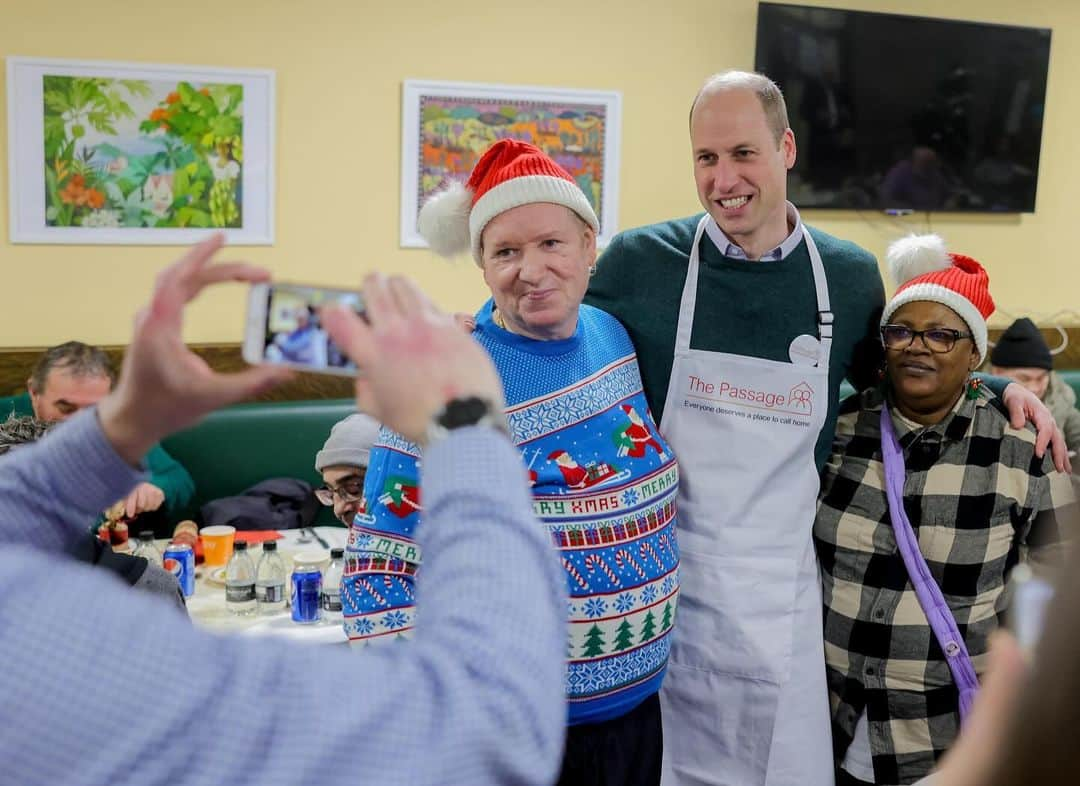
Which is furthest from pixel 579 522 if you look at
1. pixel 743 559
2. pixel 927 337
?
pixel 927 337

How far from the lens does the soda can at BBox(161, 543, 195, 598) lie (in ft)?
8.69

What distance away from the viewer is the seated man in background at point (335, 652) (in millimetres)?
637

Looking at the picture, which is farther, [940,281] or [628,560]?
[940,281]

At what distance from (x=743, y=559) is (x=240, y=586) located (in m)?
1.24

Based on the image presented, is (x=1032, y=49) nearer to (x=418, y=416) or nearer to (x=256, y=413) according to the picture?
(x=256, y=413)

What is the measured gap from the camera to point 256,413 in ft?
13.2

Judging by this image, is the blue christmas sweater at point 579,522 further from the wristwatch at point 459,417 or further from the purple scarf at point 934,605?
the wristwatch at point 459,417

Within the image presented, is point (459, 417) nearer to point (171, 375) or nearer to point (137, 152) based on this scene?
point (171, 375)

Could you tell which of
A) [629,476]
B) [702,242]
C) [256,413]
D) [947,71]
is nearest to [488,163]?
[702,242]

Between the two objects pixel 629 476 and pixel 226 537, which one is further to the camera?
pixel 226 537

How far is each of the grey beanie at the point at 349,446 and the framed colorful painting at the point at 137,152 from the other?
1.58 meters

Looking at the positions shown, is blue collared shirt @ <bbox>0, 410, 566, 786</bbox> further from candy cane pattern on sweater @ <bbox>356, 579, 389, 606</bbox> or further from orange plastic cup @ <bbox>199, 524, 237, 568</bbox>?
orange plastic cup @ <bbox>199, 524, 237, 568</bbox>

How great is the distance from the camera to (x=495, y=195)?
187 cm

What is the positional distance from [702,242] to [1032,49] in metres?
3.65
